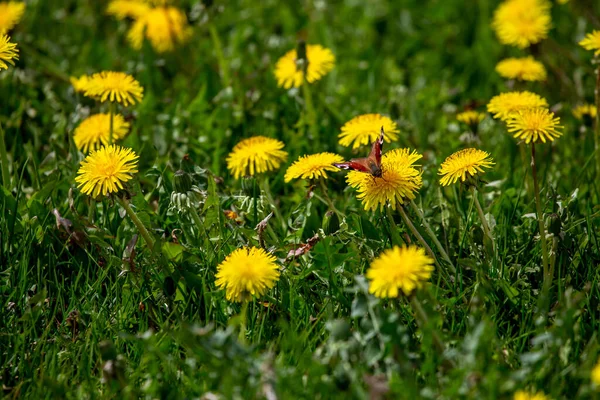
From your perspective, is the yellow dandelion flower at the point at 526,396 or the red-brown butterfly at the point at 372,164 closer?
the yellow dandelion flower at the point at 526,396

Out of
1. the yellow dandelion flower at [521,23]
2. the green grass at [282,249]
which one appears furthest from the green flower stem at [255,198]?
the yellow dandelion flower at [521,23]

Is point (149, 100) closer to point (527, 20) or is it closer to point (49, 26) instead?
point (49, 26)

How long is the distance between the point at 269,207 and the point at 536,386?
1.04 m

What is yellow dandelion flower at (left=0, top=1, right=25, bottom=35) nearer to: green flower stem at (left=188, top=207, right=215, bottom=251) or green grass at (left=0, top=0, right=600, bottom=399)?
green grass at (left=0, top=0, right=600, bottom=399)

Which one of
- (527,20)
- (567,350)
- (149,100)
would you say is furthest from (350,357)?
(527,20)

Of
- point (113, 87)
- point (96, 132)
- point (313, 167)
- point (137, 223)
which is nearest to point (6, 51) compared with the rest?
point (113, 87)

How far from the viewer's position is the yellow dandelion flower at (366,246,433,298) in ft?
5.82

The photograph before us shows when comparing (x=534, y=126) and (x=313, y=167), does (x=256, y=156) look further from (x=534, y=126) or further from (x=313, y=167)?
(x=534, y=126)

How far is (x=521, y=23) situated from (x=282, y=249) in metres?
1.72

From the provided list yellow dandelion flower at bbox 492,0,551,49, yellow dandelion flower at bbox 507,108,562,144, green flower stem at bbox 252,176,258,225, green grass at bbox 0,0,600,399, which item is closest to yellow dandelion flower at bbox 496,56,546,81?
green grass at bbox 0,0,600,399

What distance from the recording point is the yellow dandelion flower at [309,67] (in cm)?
286

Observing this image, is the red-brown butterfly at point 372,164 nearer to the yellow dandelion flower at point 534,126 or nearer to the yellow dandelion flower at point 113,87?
the yellow dandelion flower at point 534,126

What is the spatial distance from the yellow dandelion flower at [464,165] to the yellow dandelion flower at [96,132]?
1.14 m

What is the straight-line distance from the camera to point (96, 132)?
264 cm
